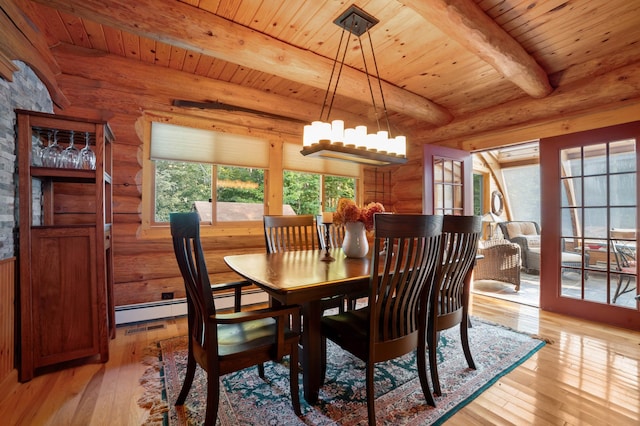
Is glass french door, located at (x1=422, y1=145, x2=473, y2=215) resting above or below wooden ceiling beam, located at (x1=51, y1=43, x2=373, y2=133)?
below

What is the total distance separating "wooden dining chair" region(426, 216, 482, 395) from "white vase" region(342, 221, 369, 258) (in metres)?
0.64

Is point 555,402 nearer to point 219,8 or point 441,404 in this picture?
point 441,404

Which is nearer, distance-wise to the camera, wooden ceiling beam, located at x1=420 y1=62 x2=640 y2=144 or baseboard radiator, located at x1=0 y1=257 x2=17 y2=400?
baseboard radiator, located at x1=0 y1=257 x2=17 y2=400

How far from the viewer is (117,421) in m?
1.56

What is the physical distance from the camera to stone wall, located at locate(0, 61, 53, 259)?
1.81 m

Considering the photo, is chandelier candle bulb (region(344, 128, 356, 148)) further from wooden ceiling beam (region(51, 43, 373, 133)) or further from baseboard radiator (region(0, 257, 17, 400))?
baseboard radiator (region(0, 257, 17, 400))

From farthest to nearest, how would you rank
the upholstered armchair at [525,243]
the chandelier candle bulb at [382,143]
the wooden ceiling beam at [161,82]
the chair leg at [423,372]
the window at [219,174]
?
the upholstered armchair at [525,243], the window at [219,174], the wooden ceiling beam at [161,82], the chandelier candle bulb at [382,143], the chair leg at [423,372]

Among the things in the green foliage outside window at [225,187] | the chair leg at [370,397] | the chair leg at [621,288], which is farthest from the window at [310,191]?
the chair leg at [621,288]

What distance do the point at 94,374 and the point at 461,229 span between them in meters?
2.69

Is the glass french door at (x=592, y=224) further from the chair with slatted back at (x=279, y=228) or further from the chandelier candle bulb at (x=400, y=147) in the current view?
the chair with slatted back at (x=279, y=228)

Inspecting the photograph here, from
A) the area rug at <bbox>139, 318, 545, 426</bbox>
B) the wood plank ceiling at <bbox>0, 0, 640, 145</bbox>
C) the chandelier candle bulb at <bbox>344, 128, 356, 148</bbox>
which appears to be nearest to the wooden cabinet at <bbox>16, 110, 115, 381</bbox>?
→ the area rug at <bbox>139, 318, 545, 426</bbox>

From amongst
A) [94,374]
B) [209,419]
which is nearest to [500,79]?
[209,419]

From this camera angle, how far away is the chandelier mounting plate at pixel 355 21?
2.16m

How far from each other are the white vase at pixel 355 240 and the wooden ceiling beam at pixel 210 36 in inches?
61.1
